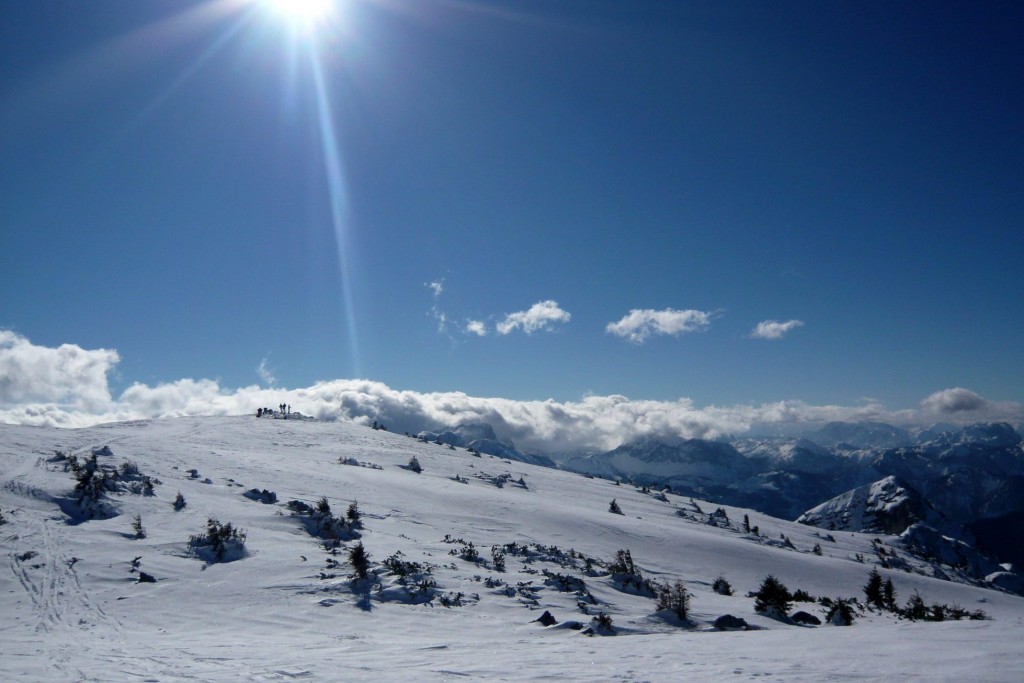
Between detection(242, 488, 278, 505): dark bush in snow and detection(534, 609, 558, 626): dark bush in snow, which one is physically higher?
detection(242, 488, 278, 505): dark bush in snow

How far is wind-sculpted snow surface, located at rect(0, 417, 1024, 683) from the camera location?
11.2m

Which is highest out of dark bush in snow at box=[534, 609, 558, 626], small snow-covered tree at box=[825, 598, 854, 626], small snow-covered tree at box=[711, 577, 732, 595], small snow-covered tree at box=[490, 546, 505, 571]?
dark bush in snow at box=[534, 609, 558, 626]

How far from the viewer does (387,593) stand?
2023 cm

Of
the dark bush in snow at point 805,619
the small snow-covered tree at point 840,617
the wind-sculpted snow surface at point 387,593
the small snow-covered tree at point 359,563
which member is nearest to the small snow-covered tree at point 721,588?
the wind-sculpted snow surface at point 387,593

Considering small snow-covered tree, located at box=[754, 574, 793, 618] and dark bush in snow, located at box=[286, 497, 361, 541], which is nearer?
small snow-covered tree, located at box=[754, 574, 793, 618]

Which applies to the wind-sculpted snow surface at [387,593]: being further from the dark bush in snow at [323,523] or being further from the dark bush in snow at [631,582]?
the dark bush in snow at [631,582]

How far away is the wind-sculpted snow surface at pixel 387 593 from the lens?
11.2 metres

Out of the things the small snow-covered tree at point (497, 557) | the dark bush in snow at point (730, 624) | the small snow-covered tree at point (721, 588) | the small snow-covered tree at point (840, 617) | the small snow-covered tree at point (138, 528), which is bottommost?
the small snow-covered tree at point (721, 588)

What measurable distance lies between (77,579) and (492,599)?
14245 millimetres

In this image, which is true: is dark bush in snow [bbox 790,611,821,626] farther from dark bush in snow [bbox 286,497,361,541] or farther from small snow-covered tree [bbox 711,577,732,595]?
dark bush in snow [bbox 286,497,361,541]

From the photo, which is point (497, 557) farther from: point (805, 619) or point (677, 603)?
point (805, 619)

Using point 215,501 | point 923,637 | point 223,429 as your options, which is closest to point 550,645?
point 923,637

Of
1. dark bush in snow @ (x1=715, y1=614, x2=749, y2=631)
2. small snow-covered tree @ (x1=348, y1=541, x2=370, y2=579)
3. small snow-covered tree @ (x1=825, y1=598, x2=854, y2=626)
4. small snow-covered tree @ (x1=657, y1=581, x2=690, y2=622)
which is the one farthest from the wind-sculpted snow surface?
small snow-covered tree @ (x1=825, y1=598, x2=854, y2=626)

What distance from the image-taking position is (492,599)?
20.9m
